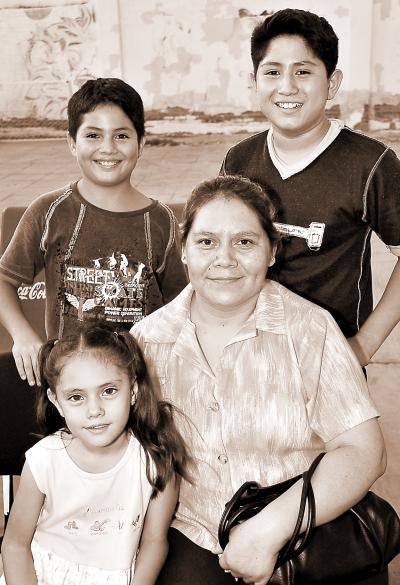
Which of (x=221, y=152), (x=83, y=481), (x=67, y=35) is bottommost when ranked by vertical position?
(x=221, y=152)

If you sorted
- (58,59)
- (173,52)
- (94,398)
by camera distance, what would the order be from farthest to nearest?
Result: 1. (58,59)
2. (173,52)
3. (94,398)

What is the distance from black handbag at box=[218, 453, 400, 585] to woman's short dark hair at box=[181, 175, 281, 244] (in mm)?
621

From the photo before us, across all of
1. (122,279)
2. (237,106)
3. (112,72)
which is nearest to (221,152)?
(237,106)

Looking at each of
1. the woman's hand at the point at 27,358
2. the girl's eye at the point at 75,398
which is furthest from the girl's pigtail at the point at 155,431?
the woman's hand at the point at 27,358

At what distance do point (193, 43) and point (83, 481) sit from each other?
11.3m

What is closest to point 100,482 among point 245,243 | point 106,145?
point 245,243

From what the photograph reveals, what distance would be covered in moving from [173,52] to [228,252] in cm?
1113

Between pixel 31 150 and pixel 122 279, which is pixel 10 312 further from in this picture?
pixel 31 150

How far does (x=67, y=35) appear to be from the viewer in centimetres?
1255

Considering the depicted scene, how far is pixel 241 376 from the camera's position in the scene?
189 cm

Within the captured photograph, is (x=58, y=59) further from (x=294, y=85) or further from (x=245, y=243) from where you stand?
(x=245, y=243)

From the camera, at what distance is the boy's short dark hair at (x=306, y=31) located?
2.32 m

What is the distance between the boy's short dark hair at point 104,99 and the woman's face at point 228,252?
31.9 inches

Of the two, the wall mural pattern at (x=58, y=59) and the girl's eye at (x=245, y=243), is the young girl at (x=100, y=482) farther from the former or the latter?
the wall mural pattern at (x=58, y=59)
